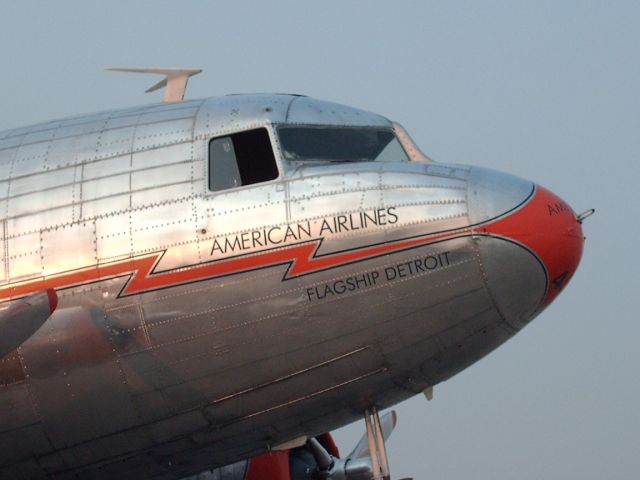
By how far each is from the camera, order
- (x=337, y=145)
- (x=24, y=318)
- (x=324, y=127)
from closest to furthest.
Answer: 1. (x=24, y=318)
2. (x=337, y=145)
3. (x=324, y=127)

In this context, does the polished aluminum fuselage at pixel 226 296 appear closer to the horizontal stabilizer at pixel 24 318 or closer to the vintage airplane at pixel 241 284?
the vintage airplane at pixel 241 284

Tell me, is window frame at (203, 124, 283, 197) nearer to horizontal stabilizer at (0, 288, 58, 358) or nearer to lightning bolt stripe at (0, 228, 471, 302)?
lightning bolt stripe at (0, 228, 471, 302)

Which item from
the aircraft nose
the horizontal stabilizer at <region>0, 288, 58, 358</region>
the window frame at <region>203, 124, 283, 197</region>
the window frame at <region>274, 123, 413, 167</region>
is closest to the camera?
the horizontal stabilizer at <region>0, 288, 58, 358</region>

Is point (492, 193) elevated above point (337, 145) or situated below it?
below

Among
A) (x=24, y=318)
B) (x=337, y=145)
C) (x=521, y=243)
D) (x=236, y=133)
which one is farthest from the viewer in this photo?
(x=337, y=145)

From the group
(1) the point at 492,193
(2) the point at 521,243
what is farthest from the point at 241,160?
(2) the point at 521,243

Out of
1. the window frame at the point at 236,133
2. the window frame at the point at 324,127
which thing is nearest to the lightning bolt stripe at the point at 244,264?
the window frame at the point at 236,133

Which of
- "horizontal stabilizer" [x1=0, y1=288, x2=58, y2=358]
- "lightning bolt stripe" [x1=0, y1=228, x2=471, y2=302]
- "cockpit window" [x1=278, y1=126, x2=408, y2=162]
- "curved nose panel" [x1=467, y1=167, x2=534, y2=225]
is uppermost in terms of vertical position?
"cockpit window" [x1=278, y1=126, x2=408, y2=162]

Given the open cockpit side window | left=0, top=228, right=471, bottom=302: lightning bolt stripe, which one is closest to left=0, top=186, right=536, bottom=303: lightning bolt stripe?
left=0, top=228, right=471, bottom=302: lightning bolt stripe

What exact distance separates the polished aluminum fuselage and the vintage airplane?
0.02 m

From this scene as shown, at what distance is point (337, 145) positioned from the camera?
16.3 metres

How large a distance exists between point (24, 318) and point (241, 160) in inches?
118

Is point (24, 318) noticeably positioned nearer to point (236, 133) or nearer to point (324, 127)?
point (236, 133)

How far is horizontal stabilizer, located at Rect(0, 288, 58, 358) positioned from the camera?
48.7 ft
